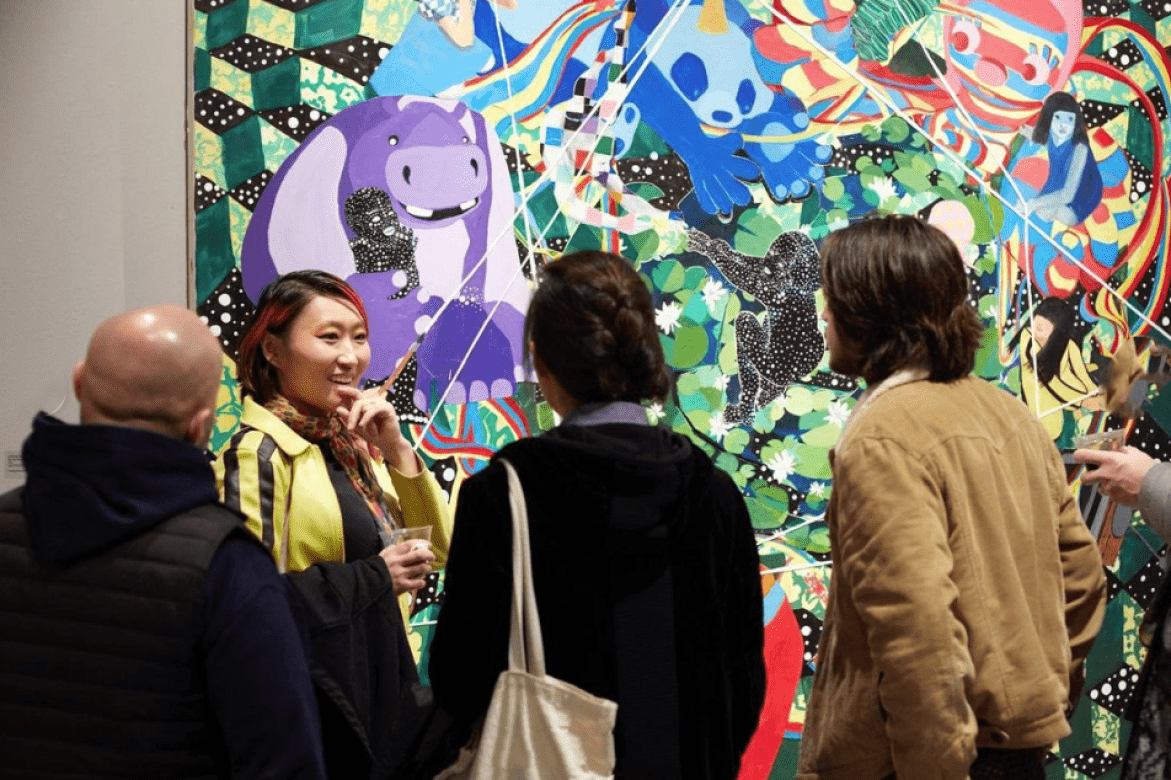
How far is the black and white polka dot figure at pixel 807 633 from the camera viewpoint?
3637mm

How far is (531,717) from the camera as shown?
6.26 feet

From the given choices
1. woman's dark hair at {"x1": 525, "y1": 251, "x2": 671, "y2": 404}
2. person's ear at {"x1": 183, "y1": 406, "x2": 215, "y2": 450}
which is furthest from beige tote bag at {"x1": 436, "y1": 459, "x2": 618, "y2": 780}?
person's ear at {"x1": 183, "y1": 406, "x2": 215, "y2": 450}

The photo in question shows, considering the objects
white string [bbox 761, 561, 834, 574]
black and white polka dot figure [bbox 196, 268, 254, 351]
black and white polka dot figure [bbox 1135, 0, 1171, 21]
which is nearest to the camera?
black and white polka dot figure [bbox 196, 268, 254, 351]

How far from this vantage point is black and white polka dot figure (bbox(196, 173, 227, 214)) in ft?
10.3

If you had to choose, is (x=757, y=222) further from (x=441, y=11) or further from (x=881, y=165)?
(x=441, y=11)

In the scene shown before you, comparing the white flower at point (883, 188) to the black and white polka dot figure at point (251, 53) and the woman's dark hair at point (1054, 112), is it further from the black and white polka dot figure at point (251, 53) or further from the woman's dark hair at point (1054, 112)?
the black and white polka dot figure at point (251, 53)

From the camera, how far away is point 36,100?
3.03 m

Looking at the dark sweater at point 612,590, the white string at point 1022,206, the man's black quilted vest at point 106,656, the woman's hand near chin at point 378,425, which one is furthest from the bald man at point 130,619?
the white string at point 1022,206

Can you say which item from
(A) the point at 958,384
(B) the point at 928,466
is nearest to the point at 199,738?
(B) the point at 928,466

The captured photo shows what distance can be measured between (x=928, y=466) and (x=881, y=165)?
1.79 m

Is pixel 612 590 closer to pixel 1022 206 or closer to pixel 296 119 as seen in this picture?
pixel 296 119

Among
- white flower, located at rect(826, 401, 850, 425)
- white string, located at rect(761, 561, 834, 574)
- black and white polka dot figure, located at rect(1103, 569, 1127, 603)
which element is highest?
white flower, located at rect(826, 401, 850, 425)

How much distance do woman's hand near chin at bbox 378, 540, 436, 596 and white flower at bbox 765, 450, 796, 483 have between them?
1393 millimetres

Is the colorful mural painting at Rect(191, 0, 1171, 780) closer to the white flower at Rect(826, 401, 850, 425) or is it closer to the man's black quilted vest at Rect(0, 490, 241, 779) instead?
the white flower at Rect(826, 401, 850, 425)
